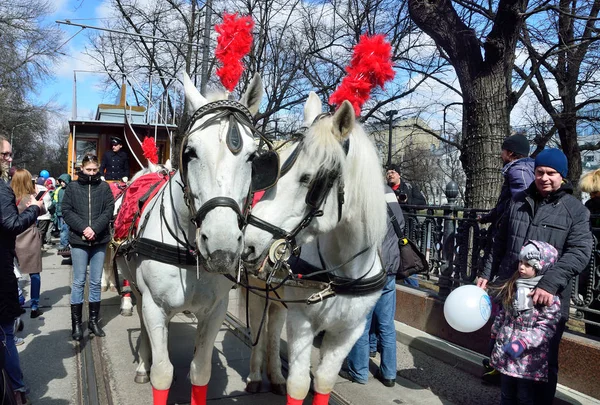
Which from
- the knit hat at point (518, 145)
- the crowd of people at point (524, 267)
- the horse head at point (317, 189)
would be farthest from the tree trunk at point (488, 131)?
the horse head at point (317, 189)

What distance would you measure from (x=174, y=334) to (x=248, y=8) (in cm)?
1404

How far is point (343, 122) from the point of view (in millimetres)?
2688

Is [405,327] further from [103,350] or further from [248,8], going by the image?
[248,8]

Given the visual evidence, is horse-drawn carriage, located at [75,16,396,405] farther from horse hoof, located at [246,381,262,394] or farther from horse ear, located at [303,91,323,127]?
horse hoof, located at [246,381,262,394]

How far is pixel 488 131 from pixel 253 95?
519cm

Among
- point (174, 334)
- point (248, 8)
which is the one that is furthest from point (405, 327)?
point (248, 8)

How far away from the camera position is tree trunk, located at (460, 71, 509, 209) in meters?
7.07

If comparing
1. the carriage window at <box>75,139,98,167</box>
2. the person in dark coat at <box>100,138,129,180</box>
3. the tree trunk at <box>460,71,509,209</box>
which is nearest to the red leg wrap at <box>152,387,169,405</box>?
the tree trunk at <box>460,71,509,209</box>

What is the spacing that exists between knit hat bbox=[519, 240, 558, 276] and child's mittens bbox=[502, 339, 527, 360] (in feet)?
1.59

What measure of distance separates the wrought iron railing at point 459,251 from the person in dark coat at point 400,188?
0.26m

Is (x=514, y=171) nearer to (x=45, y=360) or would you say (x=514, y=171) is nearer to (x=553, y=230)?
(x=553, y=230)

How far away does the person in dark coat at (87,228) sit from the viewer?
17.6 ft

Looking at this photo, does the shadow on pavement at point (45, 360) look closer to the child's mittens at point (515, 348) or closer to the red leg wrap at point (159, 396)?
the red leg wrap at point (159, 396)

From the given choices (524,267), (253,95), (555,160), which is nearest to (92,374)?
(253,95)
